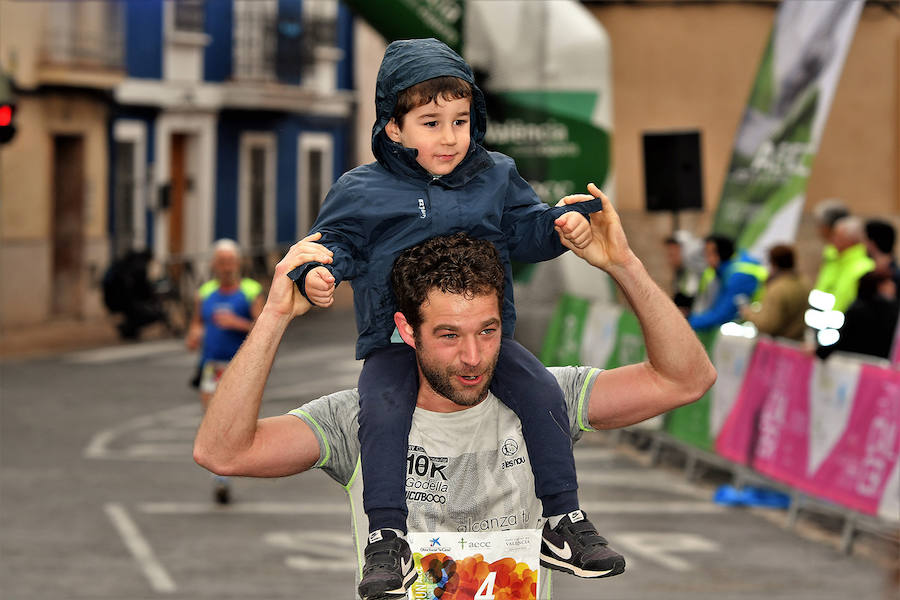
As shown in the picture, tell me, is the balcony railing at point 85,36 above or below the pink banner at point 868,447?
above

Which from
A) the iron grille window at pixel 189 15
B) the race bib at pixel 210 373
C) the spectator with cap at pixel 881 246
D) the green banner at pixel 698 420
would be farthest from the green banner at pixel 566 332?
the iron grille window at pixel 189 15


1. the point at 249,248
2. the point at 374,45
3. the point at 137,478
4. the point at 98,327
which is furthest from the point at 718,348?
the point at 374,45

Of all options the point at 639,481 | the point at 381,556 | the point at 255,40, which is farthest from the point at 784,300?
the point at 255,40

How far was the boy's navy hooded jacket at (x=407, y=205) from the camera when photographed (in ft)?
13.6

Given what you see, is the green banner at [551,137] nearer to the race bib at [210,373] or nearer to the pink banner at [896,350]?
the race bib at [210,373]

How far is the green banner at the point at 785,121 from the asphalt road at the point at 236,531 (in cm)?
270

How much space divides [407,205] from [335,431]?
64 cm

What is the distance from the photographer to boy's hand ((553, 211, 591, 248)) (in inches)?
161

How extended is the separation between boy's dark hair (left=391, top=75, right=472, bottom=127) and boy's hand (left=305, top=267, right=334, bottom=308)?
1.61 ft

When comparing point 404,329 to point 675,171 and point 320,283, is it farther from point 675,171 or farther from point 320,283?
point 675,171

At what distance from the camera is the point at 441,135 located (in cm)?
417

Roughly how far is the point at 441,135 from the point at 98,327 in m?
28.6

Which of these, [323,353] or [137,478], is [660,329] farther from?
[323,353]

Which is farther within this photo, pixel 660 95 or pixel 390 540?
pixel 660 95
